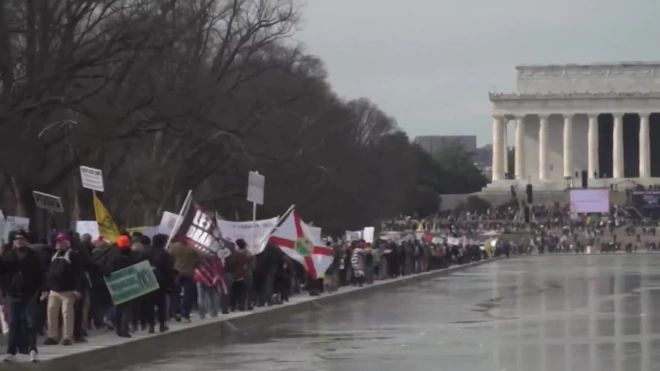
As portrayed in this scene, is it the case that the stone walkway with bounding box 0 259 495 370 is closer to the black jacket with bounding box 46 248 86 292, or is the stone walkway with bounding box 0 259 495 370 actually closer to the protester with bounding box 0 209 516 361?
the protester with bounding box 0 209 516 361

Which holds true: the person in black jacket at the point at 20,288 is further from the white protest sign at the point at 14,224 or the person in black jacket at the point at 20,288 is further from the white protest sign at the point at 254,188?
the white protest sign at the point at 254,188

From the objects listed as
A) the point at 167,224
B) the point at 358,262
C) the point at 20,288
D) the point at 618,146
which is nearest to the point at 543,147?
the point at 618,146

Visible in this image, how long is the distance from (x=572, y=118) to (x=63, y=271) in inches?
5139

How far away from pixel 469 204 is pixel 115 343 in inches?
4545

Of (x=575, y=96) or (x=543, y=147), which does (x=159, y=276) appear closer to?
(x=575, y=96)

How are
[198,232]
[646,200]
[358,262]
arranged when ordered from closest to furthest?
[198,232], [358,262], [646,200]

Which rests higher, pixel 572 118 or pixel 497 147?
pixel 572 118

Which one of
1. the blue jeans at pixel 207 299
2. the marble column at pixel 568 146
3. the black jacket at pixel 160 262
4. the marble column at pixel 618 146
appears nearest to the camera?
the black jacket at pixel 160 262

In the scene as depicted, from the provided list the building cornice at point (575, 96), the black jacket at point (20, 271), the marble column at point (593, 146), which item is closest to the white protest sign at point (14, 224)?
the black jacket at point (20, 271)

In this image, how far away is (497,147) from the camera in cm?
14638

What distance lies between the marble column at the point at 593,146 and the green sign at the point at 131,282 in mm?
126404

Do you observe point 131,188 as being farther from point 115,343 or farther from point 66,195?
point 115,343

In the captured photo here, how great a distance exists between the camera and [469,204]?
438 feet

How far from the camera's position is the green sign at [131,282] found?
20.0m
